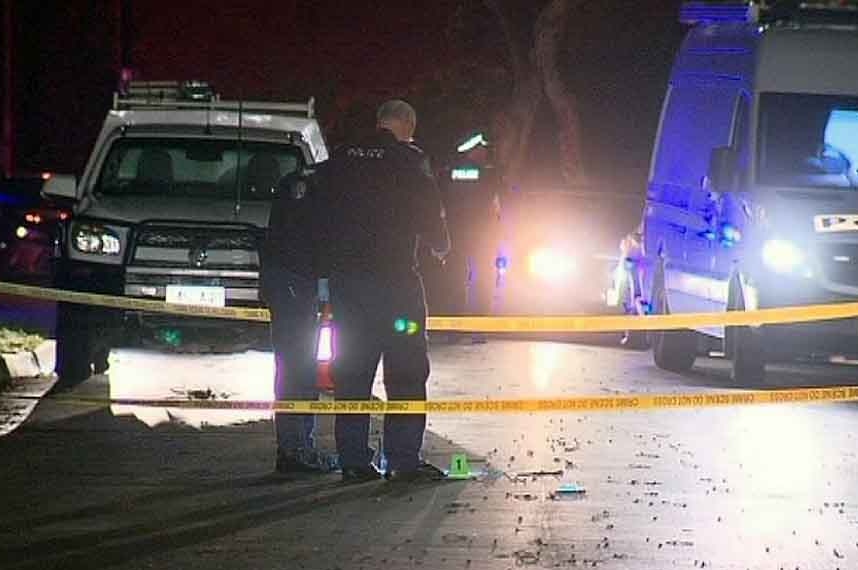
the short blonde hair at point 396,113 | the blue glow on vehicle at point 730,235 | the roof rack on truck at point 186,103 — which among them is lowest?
the blue glow on vehicle at point 730,235

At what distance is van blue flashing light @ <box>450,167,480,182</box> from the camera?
25.4 m

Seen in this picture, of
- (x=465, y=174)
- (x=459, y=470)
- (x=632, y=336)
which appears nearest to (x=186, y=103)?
(x=632, y=336)

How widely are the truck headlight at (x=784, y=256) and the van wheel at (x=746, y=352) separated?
1.77 feet

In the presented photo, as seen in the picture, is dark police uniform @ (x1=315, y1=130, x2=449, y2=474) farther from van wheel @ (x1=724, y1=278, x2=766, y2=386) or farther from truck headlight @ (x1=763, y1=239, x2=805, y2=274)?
van wheel @ (x1=724, y1=278, x2=766, y2=386)

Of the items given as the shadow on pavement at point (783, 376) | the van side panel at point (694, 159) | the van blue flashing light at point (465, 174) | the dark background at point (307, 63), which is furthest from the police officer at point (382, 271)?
the dark background at point (307, 63)

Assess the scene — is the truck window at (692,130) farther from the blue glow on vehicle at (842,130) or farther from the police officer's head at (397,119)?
the police officer's head at (397,119)

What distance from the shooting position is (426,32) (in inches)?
1452

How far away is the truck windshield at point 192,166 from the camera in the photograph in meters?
15.7

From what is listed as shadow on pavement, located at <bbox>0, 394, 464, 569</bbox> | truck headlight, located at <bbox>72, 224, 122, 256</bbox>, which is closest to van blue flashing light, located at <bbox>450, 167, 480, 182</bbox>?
truck headlight, located at <bbox>72, 224, 122, 256</bbox>

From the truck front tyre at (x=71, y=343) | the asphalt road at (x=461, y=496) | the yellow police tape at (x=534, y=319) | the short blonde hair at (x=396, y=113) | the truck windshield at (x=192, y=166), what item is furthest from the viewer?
the truck windshield at (x=192, y=166)

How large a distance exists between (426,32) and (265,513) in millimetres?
27585

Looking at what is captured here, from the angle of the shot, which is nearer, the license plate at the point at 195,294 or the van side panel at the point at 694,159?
the license plate at the point at 195,294

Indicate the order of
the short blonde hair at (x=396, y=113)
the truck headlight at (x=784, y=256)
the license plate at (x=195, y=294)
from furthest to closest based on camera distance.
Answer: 1. the truck headlight at (x=784, y=256)
2. the license plate at (x=195, y=294)
3. the short blonde hair at (x=396, y=113)

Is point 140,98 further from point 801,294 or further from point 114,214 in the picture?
point 801,294
